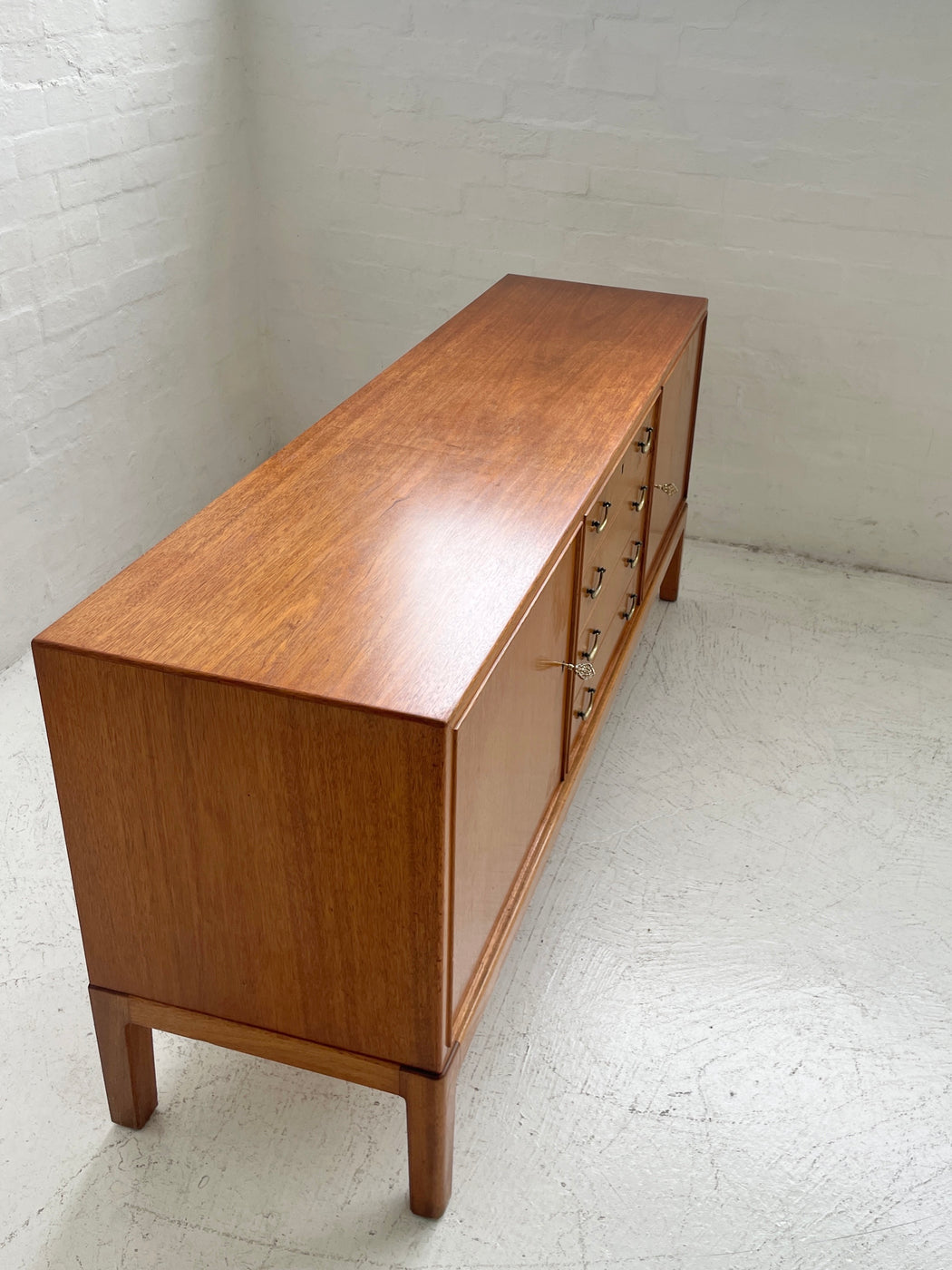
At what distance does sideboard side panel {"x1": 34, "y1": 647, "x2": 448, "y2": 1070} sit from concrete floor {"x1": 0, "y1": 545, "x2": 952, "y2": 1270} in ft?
1.00

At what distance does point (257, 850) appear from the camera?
1.41 m

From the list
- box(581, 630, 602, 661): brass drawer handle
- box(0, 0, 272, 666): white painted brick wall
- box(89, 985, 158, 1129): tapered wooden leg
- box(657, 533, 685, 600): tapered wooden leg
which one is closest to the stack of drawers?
box(581, 630, 602, 661): brass drawer handle

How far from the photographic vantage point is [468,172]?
3.18 m

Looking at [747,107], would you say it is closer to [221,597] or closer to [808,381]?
[808,381]

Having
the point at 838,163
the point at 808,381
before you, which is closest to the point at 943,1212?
the point at 808,381

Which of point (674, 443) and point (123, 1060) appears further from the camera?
point (674, 443)

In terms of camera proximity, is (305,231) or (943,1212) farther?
(305,231)

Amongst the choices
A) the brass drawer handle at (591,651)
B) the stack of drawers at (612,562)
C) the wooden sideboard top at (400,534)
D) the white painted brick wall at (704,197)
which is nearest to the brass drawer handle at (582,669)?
the stack of drawers at (612,562)

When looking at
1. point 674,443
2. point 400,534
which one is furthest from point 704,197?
point 400,534

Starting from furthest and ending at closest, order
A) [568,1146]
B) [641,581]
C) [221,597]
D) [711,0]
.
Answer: [711,0] → [641,581] → [568,1146] → [221,597]

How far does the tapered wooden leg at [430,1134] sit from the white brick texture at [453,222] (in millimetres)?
1694

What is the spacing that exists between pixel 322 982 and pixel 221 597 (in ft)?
1.61

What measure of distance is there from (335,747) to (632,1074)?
863 mm

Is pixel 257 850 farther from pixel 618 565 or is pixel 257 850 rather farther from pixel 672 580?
→ pixel 672 580
